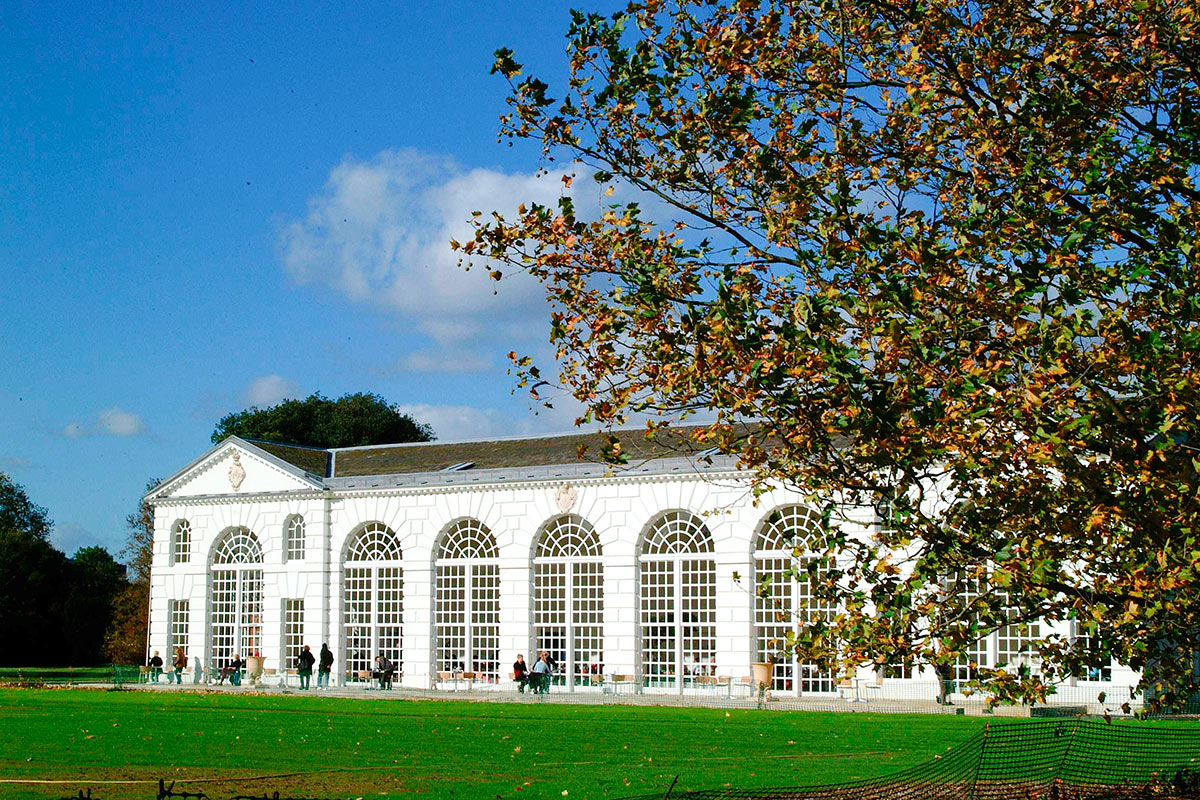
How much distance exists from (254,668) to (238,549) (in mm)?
4855

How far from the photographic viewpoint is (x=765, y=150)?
1101 centimetres

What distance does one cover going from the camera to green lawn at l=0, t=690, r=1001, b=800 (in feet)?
47.6

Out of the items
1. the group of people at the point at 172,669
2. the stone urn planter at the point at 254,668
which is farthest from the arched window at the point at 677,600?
the group of people at the point at 172,669

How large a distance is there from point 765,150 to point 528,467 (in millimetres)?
31106

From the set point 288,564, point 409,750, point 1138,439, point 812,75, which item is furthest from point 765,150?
point 288,564

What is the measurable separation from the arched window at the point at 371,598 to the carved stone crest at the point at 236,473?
486 centimetres

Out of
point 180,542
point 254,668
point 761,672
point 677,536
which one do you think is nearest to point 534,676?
point 677,536

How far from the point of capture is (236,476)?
46344 millimetres

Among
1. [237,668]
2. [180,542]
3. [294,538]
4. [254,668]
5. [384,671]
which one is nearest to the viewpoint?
[384,671]

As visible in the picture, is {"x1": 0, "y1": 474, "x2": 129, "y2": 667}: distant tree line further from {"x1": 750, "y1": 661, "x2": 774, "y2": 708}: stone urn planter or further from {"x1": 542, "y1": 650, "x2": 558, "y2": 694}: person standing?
{"x1": 750, "y1": 661, "x2": 774, "y2": 708}: stone urn planter

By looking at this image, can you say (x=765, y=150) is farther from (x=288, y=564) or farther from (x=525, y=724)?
(x=288, y=564)

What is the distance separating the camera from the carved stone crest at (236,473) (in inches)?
1821

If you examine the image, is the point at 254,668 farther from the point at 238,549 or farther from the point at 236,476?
the point at 236,476

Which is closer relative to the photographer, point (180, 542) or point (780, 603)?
point (780, 603)
